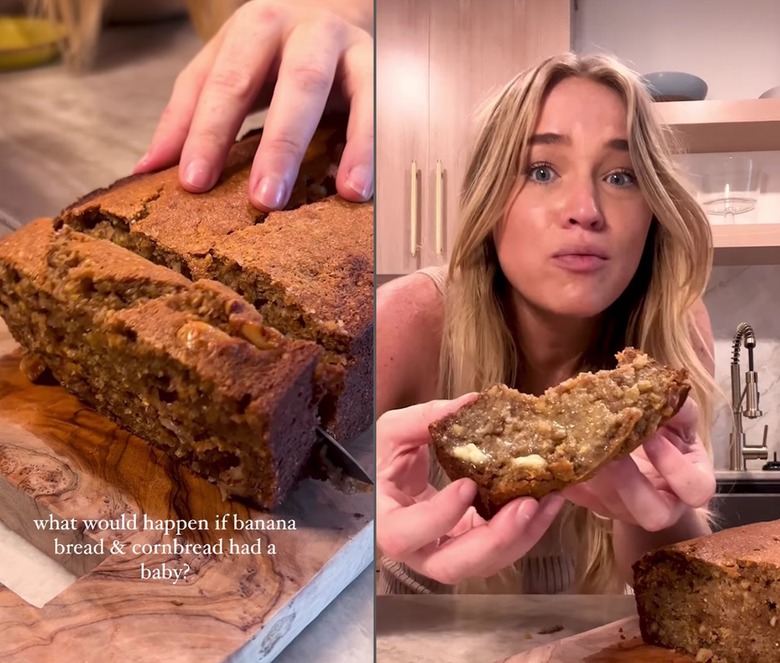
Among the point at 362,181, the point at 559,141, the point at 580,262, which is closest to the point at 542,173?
the point at 559,141

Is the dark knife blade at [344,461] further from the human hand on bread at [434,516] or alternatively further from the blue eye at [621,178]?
the blue eye at [621,178]

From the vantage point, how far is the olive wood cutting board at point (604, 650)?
1.09 metres

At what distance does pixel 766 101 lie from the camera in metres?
1.15

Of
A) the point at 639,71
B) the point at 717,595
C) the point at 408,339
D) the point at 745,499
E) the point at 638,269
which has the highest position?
the point at 639,71

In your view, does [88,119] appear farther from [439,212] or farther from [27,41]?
[439,212]

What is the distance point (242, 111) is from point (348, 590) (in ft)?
2.50

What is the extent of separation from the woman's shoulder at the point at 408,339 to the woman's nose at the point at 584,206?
0.86 feet

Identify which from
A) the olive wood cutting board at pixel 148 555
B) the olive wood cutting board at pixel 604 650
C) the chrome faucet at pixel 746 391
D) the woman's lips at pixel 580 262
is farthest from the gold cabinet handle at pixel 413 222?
the olive wood cutting board at pixel 604 650

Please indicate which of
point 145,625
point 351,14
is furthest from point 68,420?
point 351,14

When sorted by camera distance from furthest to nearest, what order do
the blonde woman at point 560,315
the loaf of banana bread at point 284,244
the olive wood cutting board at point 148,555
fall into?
1. the blonde woman at point 560,315
2. the loaf of banana bread at point 284,244
3. the olive wood cutting board at point 148,555

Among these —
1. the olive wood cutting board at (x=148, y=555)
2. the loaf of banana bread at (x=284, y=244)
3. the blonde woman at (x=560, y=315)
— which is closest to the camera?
the olive wood cutting board at (x=148, y=555)

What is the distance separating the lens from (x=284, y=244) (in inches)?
40.7

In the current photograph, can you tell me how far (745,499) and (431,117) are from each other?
864 mm

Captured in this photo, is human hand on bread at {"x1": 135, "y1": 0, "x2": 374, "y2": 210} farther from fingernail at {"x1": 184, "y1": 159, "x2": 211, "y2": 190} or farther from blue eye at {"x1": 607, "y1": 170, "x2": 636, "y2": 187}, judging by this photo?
blue eye at {"x1": 607, "y1": 170, "x2": 636, "y2": 187}
